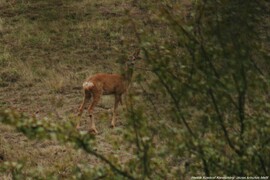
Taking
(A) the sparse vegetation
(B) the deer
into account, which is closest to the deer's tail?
(B) the deer

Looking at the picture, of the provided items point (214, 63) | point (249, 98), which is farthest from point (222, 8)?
point (249, 98)

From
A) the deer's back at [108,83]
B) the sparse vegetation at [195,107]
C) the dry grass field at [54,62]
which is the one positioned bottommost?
the dry grass field at [54,62]

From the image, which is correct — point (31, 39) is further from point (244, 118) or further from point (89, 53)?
point (244, 118)

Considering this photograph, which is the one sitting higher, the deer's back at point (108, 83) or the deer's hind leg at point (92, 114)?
the deer's back at point (108, 83)

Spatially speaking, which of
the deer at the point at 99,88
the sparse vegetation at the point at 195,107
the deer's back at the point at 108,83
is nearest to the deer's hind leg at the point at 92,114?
the deer at the point at 99,88

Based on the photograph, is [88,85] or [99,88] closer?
[88,85]

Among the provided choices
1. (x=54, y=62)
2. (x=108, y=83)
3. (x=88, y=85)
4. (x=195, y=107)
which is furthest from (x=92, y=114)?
(x=195, y=107)

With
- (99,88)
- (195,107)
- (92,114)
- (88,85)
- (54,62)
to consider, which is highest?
(195,107)

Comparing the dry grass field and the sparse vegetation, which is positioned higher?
the sparse vegetation

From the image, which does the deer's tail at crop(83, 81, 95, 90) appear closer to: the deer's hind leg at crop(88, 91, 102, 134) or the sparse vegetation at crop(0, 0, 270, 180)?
the deer's hind leg at crop(88, 91, 102, 134)

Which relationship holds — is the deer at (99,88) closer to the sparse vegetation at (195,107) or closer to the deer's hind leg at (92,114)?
the deer's hind leg at (92,114)

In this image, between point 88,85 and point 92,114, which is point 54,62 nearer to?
point 88,85

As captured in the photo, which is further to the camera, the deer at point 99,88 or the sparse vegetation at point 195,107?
the deer at point 99,88

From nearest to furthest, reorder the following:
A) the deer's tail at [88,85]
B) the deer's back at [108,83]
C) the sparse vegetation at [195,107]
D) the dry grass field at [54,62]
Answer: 1. the sparse vegetation at [195,107]
2. the dry grass field at [54,62]
3. the deer's tail at [88,85]
4. the deer's back at [108,83]
